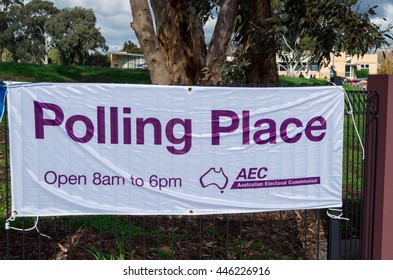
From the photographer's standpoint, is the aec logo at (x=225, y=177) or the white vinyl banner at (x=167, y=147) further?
the aec logo at (x=225, y=177)

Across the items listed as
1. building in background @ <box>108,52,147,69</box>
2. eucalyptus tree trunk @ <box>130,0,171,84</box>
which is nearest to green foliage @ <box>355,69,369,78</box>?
building in background @ <box>108,52,147,69</box>

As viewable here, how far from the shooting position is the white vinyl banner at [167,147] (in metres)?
4.56

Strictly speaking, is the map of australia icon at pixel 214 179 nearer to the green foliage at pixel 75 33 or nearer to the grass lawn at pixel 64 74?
the grass lawn at pixel 64 74

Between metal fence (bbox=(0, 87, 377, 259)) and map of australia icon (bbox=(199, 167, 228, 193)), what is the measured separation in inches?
13.7

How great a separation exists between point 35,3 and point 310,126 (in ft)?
258

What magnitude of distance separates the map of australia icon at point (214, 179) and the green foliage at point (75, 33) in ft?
220

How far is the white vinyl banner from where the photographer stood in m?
4.56

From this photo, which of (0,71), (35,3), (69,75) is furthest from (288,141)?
(35,3)

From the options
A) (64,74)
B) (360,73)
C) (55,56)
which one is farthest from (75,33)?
(360,73)

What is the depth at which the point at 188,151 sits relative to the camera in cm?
472

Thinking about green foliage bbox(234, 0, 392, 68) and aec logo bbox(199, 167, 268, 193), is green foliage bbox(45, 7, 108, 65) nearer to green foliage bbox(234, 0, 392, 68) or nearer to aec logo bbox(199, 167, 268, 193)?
green foliage bbox(234, 0, 392, 68)

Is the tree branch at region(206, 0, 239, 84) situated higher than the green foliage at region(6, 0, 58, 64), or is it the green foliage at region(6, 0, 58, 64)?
the green foliage at region(6, 0, 58, 64)

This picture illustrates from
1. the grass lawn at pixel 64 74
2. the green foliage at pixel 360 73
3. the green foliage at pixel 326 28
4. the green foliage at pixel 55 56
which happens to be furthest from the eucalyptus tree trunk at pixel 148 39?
the green foliage at pixel 360 73

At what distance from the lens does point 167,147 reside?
15.4ft
